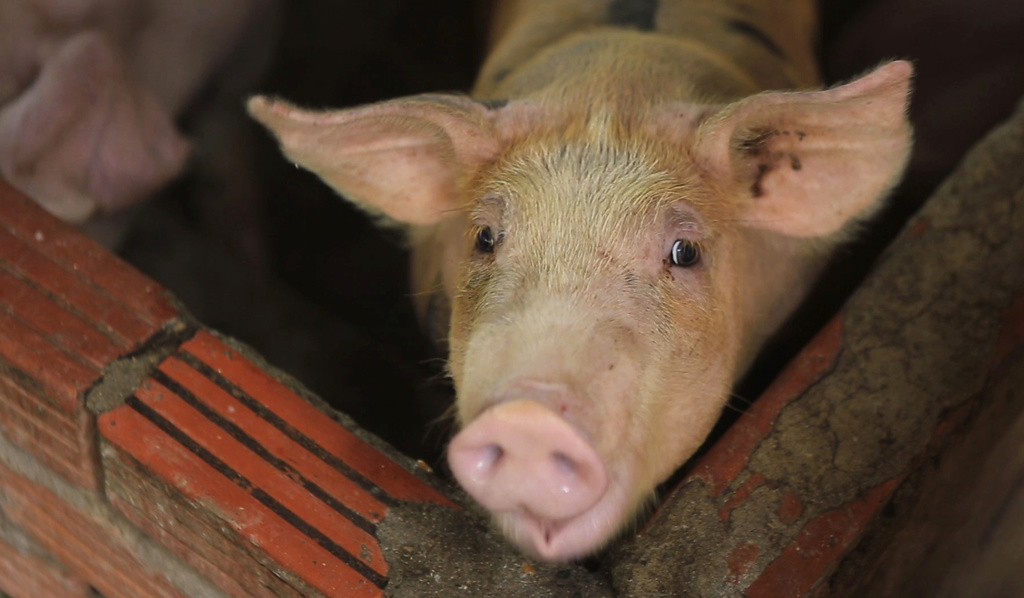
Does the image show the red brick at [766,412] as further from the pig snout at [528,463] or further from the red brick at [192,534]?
the red brick at [192,534]

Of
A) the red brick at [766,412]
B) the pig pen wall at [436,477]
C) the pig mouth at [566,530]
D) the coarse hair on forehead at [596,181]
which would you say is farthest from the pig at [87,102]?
the red brick at [766,412]

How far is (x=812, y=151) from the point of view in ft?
5.58

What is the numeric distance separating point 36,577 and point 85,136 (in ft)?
3.59

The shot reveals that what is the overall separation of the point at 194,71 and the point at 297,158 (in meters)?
1.29

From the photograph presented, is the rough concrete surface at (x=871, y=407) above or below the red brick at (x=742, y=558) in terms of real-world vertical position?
above

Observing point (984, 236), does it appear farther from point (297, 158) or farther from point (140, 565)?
point (140, 565)

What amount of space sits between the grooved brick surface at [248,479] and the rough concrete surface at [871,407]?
40 centimetres

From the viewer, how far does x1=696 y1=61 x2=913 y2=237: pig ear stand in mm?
1479

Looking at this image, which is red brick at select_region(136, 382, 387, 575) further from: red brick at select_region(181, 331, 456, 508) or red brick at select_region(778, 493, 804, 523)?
red brick at select_region(778, 493, 804, 523)

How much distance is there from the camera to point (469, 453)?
1311 millimetres

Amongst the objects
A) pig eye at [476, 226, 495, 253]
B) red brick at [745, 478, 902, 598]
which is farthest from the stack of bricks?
red brick at [745, 478, 902, 598]

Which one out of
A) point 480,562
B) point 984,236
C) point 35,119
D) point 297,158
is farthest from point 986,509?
point 35,119

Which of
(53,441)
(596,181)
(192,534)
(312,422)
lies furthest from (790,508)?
(53,441)

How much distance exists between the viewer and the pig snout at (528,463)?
4.02 feet
